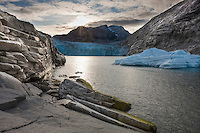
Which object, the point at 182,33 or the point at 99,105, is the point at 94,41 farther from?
the point at 99,105

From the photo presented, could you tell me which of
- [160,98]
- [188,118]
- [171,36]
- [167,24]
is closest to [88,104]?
[188,118]

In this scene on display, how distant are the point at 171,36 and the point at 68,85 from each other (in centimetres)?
4445

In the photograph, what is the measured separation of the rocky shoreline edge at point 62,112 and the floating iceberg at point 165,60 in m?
15.2

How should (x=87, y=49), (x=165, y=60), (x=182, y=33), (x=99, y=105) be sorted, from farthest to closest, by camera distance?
(x=87, y=49), (x=182, y=33), (x=165, y=60), (x=99, y=105)

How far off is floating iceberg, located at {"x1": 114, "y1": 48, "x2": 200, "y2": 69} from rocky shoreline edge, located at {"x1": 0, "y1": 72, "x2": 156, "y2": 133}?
15.2 meters

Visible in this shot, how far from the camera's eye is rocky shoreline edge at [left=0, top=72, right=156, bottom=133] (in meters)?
1.85

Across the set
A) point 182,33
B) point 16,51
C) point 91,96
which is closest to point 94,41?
point 182,33

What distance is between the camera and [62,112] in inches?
114

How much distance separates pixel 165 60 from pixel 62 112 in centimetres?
1811

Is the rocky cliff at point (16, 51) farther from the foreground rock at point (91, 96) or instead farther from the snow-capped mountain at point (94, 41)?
the snow-capped mountain at point (94, 41)

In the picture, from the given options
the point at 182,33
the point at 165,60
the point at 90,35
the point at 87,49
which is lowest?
the point at 165,60

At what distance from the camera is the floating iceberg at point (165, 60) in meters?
15.9

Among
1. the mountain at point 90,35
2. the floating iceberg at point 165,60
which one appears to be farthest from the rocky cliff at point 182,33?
the mountain at point 90,35

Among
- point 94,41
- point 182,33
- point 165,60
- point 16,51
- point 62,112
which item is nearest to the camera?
point 62,112
